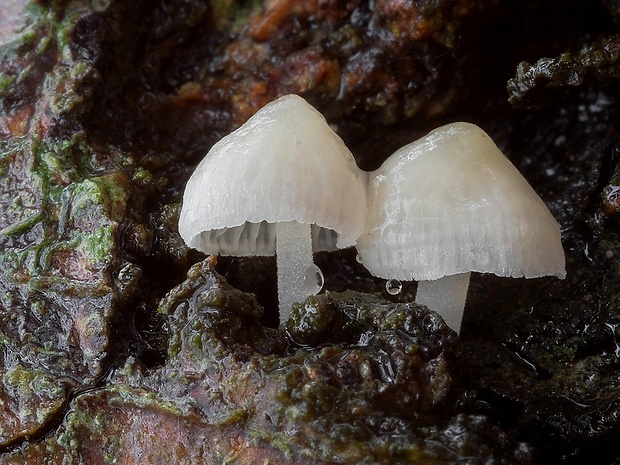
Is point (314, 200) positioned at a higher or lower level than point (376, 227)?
higher

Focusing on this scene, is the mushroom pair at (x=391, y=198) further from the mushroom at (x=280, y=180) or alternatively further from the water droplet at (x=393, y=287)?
the water droplet at (x=393, y=287)

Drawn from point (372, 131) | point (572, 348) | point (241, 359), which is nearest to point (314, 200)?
point (241, 359)

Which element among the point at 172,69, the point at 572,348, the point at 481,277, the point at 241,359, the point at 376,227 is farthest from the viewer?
the point at 172,69

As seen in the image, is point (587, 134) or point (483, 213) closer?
point (483, 213)

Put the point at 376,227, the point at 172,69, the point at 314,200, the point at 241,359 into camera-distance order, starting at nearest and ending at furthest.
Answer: the point at 241,359 < the point at 314,200 < the point at 376,227 < the point at 172,69

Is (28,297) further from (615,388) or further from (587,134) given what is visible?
(587,134)

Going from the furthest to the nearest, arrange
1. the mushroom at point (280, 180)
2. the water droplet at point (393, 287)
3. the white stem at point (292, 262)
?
the water droplet at point (393, 287), the white stem at point (292, 262), the mushroom at point (280, 180)

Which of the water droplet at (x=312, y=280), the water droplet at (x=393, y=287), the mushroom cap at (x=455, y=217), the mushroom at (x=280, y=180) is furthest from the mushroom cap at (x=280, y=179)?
the water droplet at (x=393, y=287)
